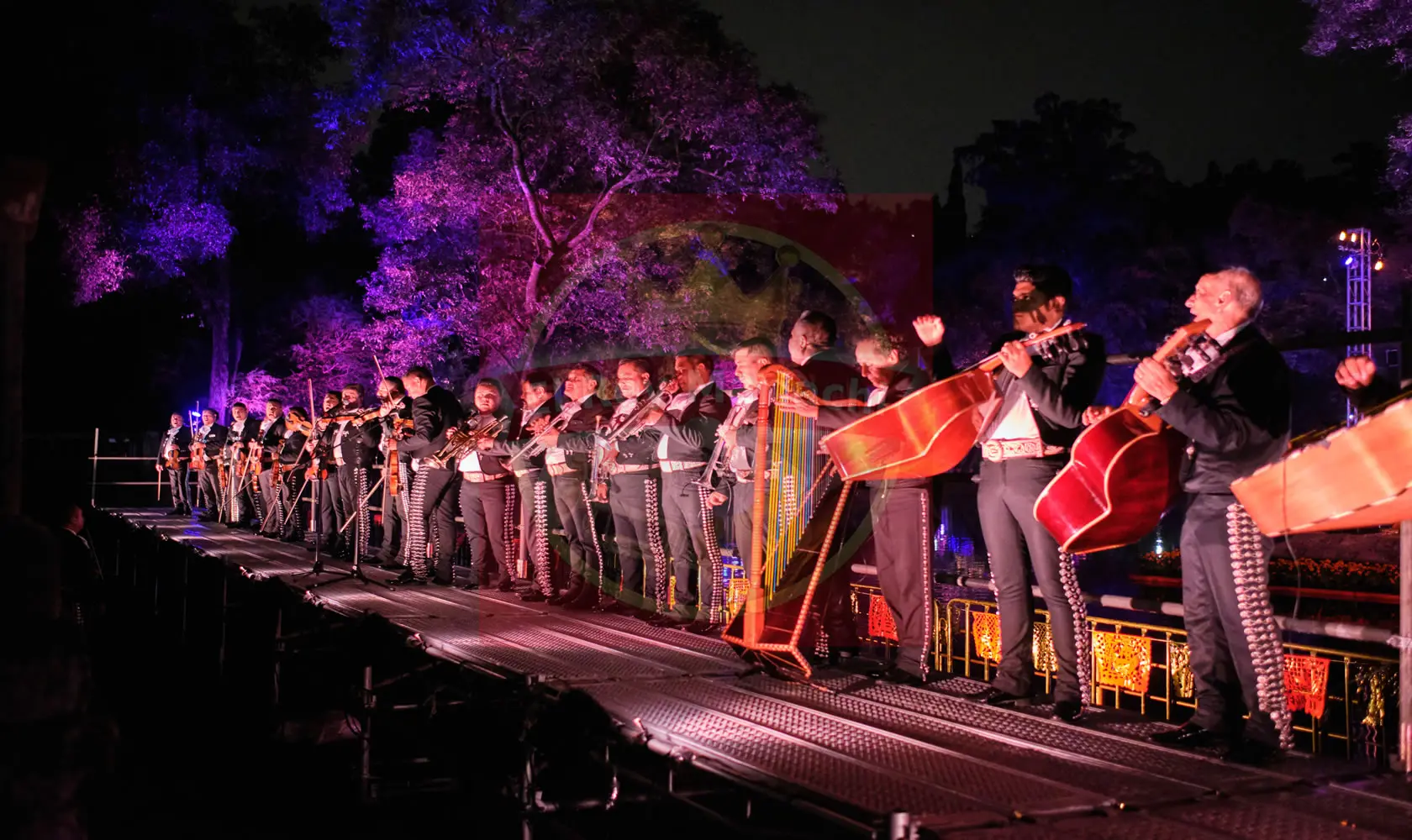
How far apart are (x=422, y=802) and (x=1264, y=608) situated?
482 cm

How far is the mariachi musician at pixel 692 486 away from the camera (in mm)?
8281

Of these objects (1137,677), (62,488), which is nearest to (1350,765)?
(1137,677)

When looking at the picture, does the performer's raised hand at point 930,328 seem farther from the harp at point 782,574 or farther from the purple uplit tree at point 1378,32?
the purple uplit tree at point 1378,32

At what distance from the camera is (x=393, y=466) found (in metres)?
11.8

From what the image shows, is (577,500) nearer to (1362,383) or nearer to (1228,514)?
(1228,514)

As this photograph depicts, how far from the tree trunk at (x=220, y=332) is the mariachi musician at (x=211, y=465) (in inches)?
287

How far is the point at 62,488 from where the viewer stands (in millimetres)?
8750

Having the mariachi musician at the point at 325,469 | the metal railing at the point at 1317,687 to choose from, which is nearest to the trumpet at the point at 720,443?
the metal railing at the point at 1317,687

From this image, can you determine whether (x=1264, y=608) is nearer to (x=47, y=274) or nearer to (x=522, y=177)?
(x=522, y=177)

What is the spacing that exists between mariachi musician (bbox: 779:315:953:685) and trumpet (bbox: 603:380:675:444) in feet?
7.57

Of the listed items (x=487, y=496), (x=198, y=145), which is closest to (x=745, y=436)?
(x=487, y=496)

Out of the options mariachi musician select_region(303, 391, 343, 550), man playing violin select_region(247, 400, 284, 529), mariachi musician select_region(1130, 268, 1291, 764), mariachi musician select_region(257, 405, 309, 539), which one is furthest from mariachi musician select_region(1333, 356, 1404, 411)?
man playing violin select_region(247, 400, 284, 529)

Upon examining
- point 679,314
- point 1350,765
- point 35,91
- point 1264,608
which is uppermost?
point 679,314

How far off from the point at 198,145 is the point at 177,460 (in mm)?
6254
